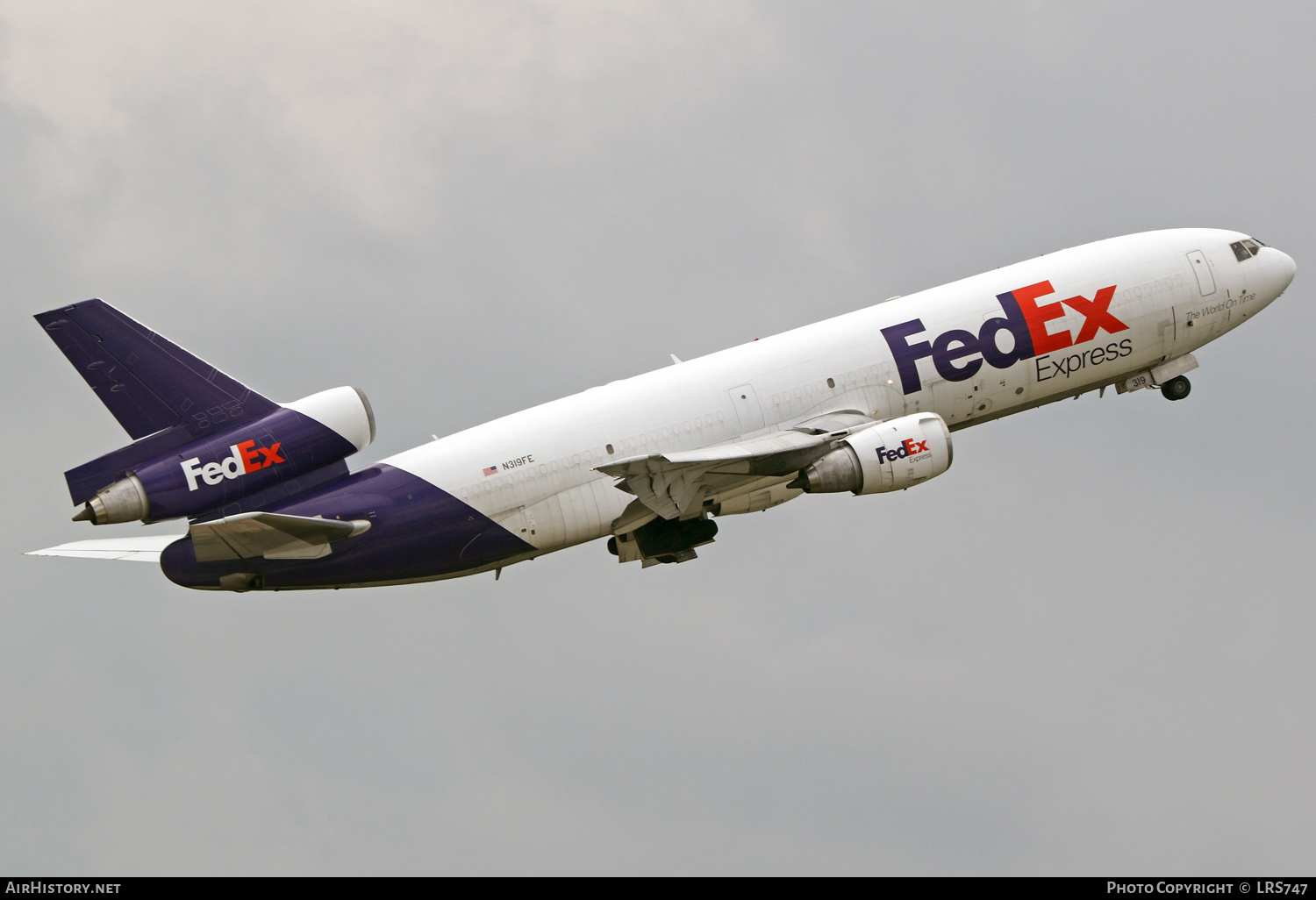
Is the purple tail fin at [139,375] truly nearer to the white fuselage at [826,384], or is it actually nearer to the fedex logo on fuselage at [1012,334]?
the white fuselage at [826,384]

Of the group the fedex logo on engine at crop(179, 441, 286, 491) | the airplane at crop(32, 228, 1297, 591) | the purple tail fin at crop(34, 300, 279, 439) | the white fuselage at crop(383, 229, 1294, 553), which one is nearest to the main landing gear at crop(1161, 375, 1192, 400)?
the white fuselage at crop(383, 229, 1294, 553)

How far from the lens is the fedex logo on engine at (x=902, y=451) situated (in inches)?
1710

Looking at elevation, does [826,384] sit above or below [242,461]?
below

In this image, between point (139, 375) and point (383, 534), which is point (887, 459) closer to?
point (383, 534)

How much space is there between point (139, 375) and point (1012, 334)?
2385 centimetres

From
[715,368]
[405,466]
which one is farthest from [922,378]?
[405,466]

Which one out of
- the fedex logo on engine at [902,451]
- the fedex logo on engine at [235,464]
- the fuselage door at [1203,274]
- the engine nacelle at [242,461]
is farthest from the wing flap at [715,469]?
the fuselage door at [1203,274]

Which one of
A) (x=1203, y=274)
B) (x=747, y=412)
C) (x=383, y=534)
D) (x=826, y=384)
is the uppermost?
(x=1203, y=274)

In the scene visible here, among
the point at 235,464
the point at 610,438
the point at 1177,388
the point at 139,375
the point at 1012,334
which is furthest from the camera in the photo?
the point at 1177,388

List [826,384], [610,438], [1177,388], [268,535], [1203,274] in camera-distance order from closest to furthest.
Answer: [268,535] < [610,438] < [826,384] < [1203,274] < [1177,388]

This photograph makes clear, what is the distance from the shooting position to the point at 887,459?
143 ft

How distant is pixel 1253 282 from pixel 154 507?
1284 inches

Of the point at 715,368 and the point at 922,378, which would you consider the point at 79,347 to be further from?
the point at 922,378

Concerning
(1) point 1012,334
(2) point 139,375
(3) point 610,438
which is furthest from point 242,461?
(1) point 1012,334
